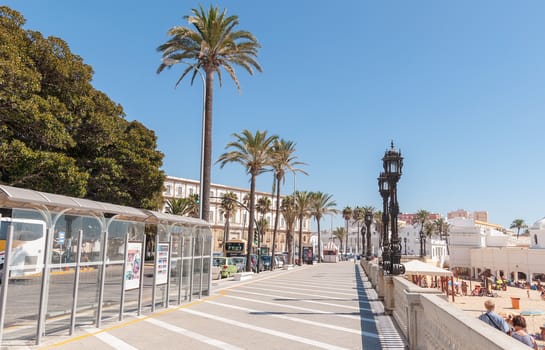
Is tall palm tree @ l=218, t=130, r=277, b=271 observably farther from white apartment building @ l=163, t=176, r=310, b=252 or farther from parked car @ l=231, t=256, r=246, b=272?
white apartment building @ l=163, t=176, r=310, b=252

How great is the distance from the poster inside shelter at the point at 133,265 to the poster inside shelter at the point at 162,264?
0.85m

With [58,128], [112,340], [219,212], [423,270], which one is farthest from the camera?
[219,212]

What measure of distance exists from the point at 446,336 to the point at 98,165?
2573 centimetres

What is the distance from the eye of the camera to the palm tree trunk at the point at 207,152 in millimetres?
21391

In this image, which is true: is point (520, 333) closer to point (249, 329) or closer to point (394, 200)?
point (249, 329)

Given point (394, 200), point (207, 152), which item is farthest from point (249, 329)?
point (207, 152)

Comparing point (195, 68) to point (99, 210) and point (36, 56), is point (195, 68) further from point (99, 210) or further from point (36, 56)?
point (99, 210)

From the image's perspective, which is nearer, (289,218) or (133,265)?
(133,265)

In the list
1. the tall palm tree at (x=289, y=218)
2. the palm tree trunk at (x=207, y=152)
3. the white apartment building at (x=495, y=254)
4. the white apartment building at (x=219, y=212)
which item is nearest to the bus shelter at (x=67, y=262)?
the palm tree trunk at (x=207, y=152)

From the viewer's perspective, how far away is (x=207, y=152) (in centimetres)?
2192

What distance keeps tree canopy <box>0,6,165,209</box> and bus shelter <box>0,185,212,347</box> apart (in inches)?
415

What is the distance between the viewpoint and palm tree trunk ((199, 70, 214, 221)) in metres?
21.4

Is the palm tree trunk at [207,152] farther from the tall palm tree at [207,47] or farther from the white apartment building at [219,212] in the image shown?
the white apartment building at [219,212]

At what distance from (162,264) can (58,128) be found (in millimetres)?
11889
